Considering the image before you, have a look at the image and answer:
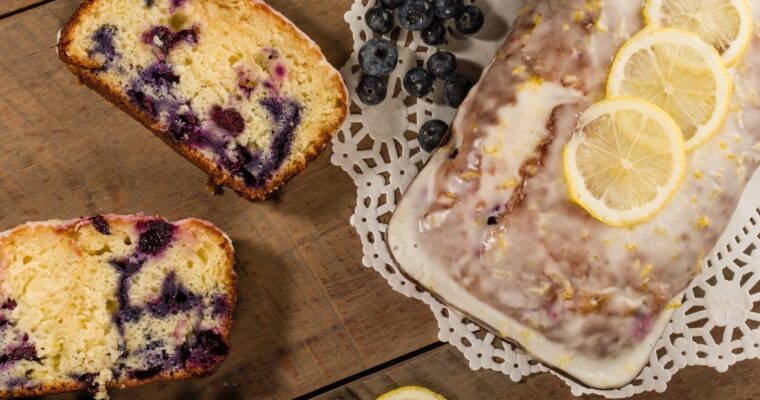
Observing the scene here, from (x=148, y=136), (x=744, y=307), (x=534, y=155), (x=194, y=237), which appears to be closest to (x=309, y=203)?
(x=194, y=237)

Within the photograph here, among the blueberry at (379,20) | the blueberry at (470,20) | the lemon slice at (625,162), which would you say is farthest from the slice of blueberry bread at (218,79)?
the lemon slice at (625,162)

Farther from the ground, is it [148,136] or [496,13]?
[496,13]

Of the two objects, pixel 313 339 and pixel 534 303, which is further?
pixel 313 339

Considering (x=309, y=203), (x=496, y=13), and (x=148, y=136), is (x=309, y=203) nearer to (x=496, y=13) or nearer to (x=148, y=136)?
(x=148, y=136)

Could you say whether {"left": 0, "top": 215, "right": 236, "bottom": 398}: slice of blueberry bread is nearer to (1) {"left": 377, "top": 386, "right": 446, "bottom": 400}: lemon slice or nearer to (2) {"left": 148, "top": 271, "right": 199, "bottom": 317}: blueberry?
(2) {"left": 148, "top": 271, "right": 199, "bottom": 317}: blueberry

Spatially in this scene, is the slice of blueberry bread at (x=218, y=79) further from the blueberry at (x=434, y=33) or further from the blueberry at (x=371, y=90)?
the blueberry at (x=434, y=33)

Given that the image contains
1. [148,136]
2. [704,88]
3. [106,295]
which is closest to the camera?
[704,88]

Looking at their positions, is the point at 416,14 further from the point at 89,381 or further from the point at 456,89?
the point at 89,381

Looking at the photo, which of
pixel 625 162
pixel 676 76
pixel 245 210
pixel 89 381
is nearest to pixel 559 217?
pixel 625 162
